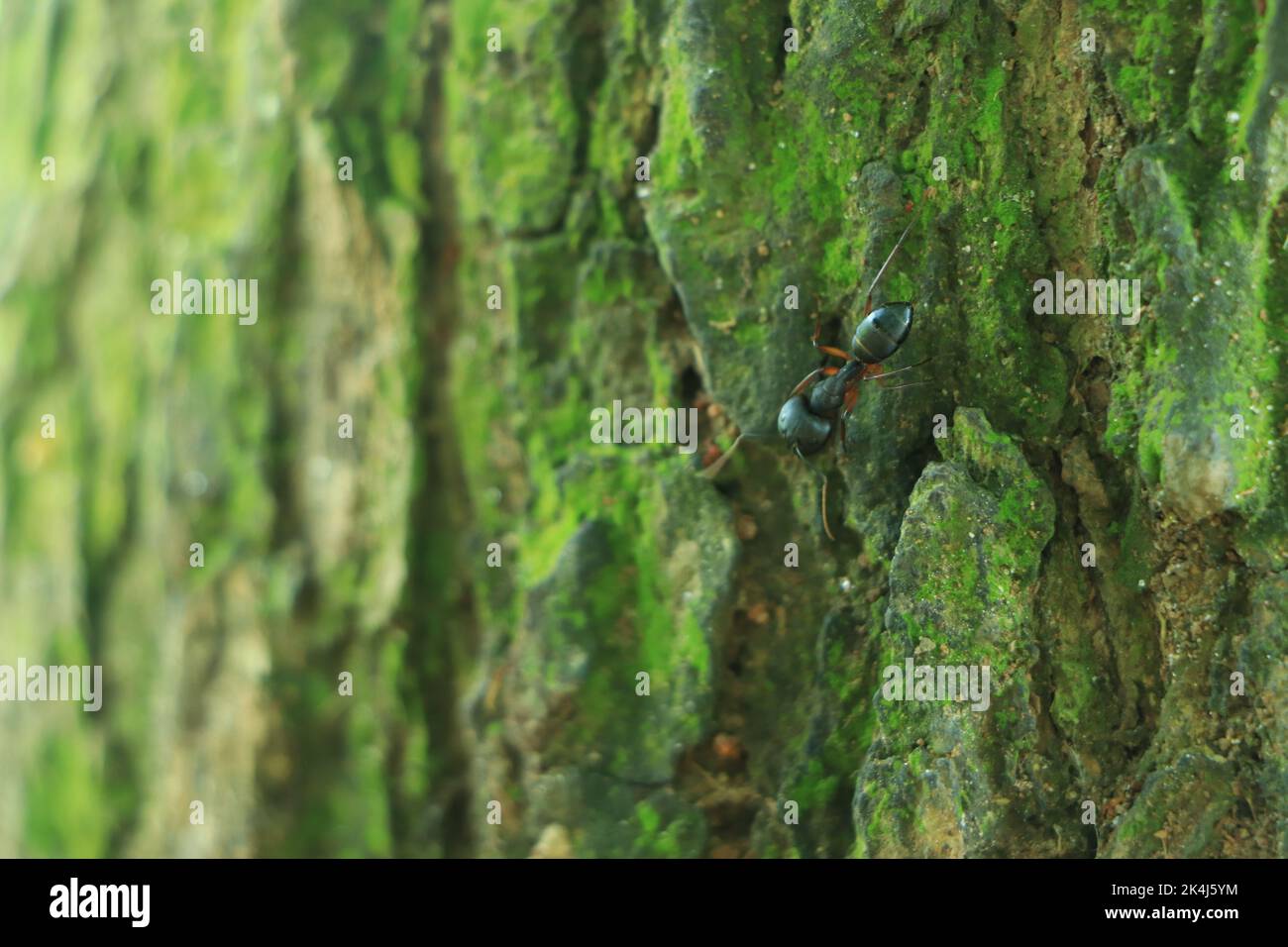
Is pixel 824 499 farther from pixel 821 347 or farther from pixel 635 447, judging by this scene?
pixel 635 447

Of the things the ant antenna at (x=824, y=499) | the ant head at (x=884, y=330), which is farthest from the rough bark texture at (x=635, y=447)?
the ant head at (x=884, y=330)

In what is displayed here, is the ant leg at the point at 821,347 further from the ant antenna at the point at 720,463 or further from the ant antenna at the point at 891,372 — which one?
the ant antenna at the point at 720,463

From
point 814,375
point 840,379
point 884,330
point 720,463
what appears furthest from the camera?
point 720,463

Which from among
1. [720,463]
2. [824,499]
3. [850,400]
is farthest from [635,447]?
[850,400]

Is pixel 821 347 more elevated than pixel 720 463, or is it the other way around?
pixel 821 347

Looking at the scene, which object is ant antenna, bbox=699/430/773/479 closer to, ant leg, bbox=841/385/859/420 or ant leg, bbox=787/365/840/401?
ant leg, bbox=787/365/840/401

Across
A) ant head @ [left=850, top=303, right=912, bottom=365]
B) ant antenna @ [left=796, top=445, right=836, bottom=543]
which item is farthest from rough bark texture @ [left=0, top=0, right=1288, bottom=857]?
ant head @ [left=850, top=303, right=912, bottom=365]

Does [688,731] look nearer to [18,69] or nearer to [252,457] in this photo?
[252,457]
